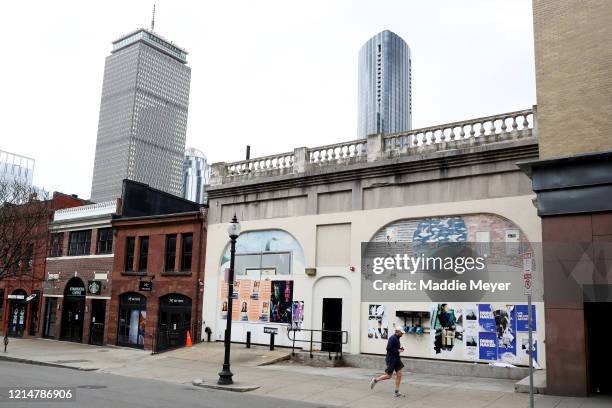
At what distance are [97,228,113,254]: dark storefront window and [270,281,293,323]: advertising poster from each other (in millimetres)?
12079

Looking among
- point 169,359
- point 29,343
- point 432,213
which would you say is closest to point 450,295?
point 432,213

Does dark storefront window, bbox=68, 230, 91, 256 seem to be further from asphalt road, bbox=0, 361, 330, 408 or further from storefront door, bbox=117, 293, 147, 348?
asphalt road, bbox=0, 361, 330, 408

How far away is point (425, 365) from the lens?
19.0 metres

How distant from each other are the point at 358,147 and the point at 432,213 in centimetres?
456

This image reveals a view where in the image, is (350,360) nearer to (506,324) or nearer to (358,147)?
(506,324)

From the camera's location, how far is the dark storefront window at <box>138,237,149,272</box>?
2992cm

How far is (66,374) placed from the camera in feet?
58.9

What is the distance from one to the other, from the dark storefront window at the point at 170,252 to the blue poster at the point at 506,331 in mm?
16425

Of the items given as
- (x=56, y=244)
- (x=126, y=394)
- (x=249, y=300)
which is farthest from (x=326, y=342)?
(x=56, y=244)

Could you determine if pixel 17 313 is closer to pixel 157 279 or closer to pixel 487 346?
pixel 157 279

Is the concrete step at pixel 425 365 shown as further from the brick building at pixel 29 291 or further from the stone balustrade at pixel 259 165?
the brick building at pixel 29 291

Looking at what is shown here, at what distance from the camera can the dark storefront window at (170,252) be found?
28453mm

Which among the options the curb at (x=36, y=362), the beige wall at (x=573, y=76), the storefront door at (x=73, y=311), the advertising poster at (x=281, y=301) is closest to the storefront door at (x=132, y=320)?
the storefront door at (x=73, y=311)

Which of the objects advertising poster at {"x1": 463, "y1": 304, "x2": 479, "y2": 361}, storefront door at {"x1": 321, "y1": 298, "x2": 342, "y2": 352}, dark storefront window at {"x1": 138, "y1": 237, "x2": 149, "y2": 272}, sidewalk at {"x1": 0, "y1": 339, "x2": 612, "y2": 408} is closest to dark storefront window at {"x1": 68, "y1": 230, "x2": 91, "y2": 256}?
dark storefront window at {"x1": 138, "y1": 237, "x2": 149, "y2": 272}
